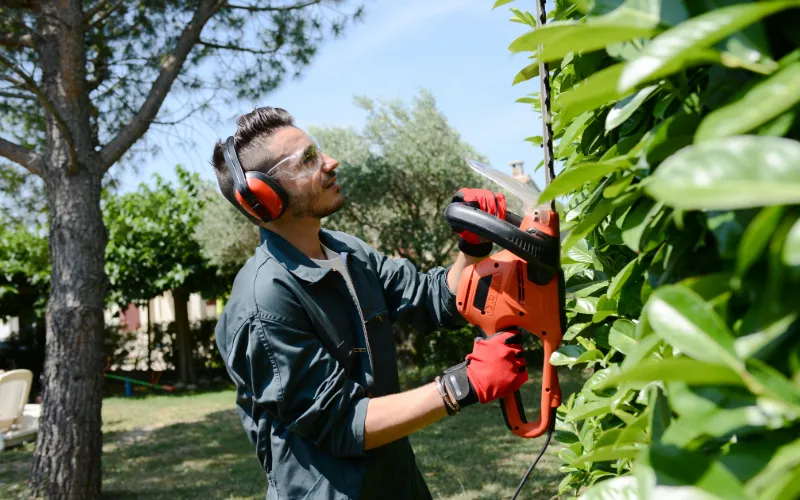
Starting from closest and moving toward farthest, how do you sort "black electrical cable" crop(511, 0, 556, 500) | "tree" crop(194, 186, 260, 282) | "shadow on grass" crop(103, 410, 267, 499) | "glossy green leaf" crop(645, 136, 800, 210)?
"glossy green leaf" crop(645, 136, 800, 210) < "black electrical cable" crop(511, 0, 556, 500) < "shadow on grass" crop(103, 410, 267, 499) < "tree" crop(194, 186, 260, 282)

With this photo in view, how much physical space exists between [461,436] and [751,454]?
7.06m

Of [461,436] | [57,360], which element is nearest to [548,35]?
[57,360]

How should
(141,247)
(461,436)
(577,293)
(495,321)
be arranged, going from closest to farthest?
(577,293), (495,321), (461,436), (141,247)

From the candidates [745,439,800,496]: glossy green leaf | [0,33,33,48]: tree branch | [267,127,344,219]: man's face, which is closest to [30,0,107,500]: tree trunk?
[0,33,33,48]: tree branch

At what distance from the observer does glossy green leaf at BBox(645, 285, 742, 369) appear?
19.9 inches

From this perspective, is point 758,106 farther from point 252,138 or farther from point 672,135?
point 252,138

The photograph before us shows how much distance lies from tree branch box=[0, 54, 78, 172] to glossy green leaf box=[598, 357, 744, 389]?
15.7 feet

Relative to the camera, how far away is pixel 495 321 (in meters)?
1.78

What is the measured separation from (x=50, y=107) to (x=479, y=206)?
152 inches

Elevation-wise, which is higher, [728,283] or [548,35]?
[548,35]

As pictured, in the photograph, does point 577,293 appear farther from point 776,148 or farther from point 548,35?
point 776,148

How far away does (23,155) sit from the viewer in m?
5.22

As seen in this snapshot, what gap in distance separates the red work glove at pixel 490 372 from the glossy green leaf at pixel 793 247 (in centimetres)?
129

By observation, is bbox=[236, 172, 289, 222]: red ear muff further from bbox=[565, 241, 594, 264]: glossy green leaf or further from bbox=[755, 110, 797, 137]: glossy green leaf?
bbox=[755, 110, 797, 137]: glossy green leaf
